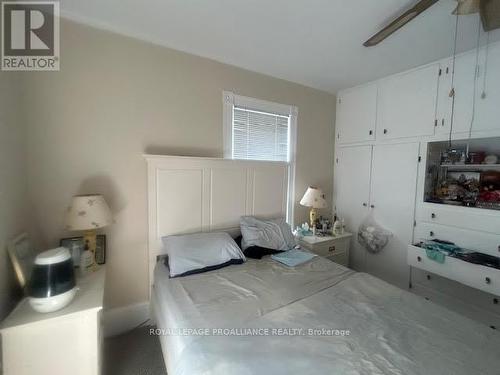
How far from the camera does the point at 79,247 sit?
1591mm

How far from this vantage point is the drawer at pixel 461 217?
195 cm

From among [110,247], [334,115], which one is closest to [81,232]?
[110,247]

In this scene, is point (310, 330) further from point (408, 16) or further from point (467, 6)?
point (467, 6)

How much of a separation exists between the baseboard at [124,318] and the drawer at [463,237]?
9.29ft

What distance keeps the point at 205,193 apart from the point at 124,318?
126cm

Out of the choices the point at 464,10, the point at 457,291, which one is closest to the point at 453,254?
the point at 457,291

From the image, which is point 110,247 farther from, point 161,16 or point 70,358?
point 161,16

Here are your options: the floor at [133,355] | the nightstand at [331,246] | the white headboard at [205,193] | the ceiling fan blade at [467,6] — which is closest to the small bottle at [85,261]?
the white headboard at [205,193]

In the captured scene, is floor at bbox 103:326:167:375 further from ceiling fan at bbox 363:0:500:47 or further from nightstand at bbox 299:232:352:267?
ceiling fan at bbox 363:0:500:47

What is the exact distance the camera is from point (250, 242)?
2.09m

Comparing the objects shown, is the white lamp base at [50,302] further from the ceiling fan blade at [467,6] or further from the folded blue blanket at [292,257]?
the ceiling fan blade at [467,6]

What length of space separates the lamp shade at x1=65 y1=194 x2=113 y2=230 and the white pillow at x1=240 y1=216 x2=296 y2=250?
115 cm

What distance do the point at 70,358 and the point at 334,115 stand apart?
11.5 ft

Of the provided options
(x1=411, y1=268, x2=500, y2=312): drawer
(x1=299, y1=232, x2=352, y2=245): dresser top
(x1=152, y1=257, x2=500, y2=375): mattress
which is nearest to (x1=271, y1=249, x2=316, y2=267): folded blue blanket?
(x1=152, y1=257, x2=500, y2=375): mattress
